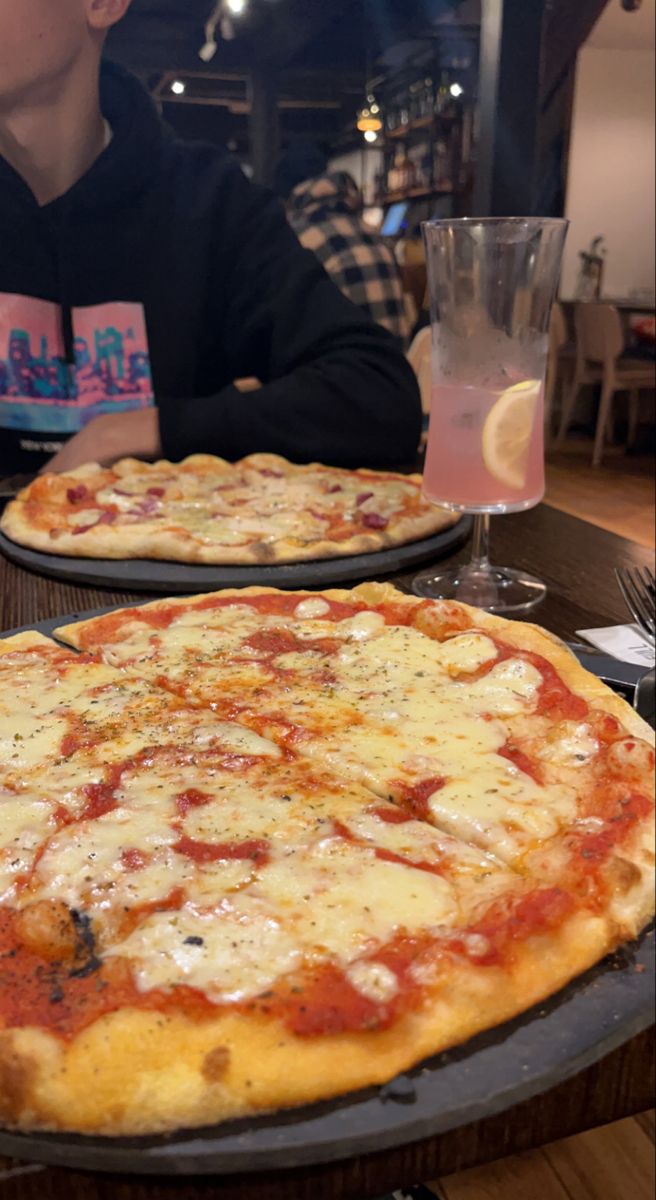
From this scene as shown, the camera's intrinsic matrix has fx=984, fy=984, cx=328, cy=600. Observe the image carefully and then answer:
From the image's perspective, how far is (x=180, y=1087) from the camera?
570mm

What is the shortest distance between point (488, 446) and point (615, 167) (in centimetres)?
856

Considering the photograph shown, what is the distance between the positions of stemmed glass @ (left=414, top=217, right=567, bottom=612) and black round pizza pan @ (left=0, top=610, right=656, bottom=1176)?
2.73 ft

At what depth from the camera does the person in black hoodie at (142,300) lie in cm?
238

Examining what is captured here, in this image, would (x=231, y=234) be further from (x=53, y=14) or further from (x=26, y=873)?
(x=26, y=873)

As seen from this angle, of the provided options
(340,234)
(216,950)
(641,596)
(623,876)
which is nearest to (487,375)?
(641,596)

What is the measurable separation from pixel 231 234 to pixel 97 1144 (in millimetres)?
2701

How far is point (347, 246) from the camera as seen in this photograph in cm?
301

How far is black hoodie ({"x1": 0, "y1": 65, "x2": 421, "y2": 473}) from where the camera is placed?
2574mm

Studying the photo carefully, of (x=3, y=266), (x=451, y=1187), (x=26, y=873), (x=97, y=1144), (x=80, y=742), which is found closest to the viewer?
(x=97, y=1144)

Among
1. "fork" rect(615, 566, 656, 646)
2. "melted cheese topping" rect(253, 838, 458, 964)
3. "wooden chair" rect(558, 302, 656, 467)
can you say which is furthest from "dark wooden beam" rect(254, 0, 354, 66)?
"wooden chair" rect(558, 302, 656, 467)

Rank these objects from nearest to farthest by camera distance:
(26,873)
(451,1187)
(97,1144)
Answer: (97,1144)
(26,873)
(451,1187)

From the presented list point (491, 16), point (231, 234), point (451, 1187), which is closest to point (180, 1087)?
point (451, 1187)

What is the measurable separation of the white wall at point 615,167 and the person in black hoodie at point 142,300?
6462 mm

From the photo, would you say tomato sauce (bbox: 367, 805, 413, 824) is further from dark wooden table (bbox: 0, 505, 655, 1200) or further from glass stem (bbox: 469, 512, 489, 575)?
glass stem (bbox: 469, 512, 489, 575)
